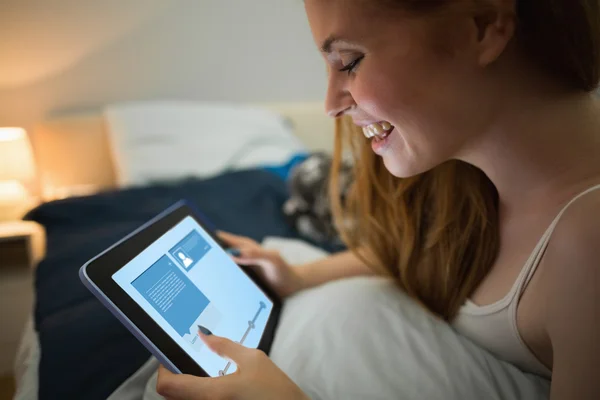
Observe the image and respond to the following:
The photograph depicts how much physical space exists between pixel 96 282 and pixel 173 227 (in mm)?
199

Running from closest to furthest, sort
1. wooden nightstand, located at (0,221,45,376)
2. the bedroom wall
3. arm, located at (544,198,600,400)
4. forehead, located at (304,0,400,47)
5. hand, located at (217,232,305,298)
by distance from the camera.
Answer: arm, located at (544,198,600,400) → forehead, located at (304,0,400,47) → hand, located at (217,232,305,298) → wooden nightstand, located at (0,221,45,376) → the bedroom wall

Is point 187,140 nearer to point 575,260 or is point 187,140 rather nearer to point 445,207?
point 445,207

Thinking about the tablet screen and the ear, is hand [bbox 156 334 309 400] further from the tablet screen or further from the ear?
the ear

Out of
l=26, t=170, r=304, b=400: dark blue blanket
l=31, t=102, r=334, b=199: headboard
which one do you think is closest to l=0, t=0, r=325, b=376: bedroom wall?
l=31, t=102, r=334, b=199: headboard

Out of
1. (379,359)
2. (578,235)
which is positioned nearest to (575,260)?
(578,235)

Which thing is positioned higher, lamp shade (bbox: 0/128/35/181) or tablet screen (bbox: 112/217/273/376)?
lamp shade (bbox: 0/128/35/181)

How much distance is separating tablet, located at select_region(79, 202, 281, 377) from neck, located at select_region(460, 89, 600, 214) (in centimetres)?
40

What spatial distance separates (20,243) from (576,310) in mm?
1644

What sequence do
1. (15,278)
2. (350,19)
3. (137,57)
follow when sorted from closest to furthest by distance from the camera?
1. (350,19)
2. (15,278)
3. (137,57)

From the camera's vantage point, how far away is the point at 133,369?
0.64 meters

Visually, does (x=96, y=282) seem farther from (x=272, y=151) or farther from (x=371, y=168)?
(x=272, y=151)

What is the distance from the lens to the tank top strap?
1.56ft

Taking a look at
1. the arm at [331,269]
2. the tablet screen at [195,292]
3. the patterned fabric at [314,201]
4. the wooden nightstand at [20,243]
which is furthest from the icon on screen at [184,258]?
the wooden nightstand at [20,243]

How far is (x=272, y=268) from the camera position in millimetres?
A: 770
